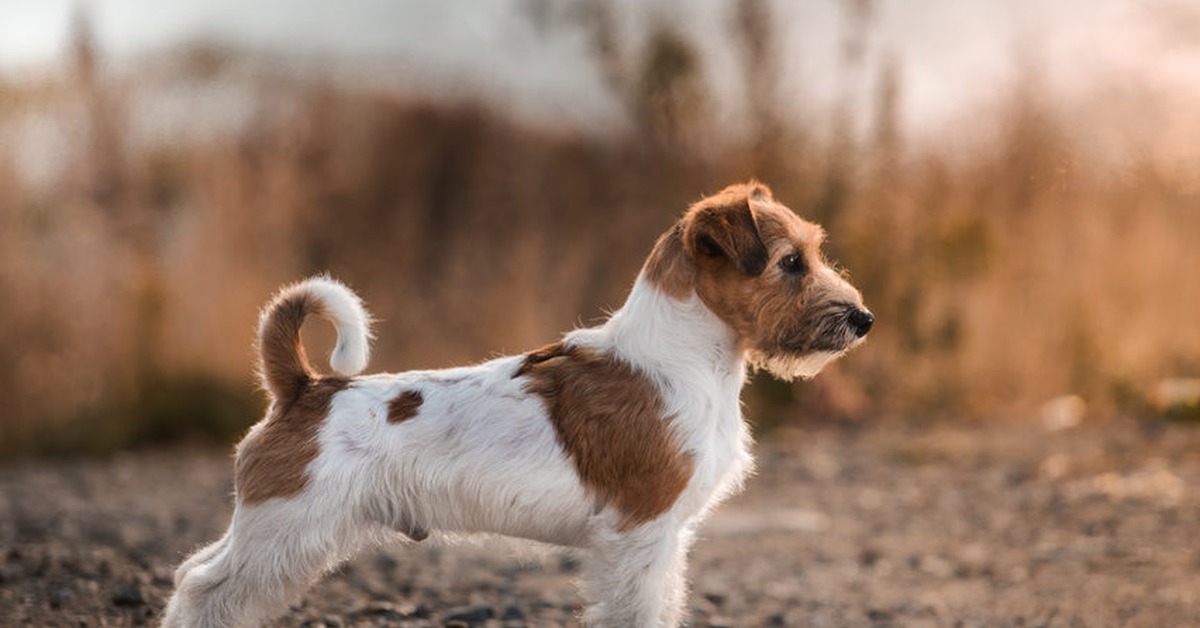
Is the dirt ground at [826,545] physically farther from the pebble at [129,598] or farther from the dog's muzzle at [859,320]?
the dog's muzzle at [859,320]

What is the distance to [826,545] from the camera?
27.9ft

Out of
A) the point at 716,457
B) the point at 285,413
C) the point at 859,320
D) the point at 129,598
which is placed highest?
the point at 859,320

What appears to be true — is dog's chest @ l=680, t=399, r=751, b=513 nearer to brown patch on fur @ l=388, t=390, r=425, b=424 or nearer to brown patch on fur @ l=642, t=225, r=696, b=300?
brown patch on fur @ l=642, t=225, r=696, b=300

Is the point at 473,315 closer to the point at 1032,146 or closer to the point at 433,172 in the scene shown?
the point at 433,172

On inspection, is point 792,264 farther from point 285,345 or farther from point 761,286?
point 285,345

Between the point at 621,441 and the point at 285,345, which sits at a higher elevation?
the point at 621,441

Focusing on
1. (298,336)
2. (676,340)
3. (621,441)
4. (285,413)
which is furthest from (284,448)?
(676,340)

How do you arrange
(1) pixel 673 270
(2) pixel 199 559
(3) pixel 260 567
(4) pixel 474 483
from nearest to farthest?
(3) pixel 260 567 < (4) pixel 474 483 < (2) pixel 199 559 < (1) pixel 673 270

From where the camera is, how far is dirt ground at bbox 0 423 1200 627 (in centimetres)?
624

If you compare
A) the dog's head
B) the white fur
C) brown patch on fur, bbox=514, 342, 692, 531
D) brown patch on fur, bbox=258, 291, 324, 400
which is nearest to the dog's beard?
the dog's head

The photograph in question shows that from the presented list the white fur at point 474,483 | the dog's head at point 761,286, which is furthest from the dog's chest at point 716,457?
the dog's head at point 761,286

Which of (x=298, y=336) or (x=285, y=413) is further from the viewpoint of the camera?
(x=298, y=336)

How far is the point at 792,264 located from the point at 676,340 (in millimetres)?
516

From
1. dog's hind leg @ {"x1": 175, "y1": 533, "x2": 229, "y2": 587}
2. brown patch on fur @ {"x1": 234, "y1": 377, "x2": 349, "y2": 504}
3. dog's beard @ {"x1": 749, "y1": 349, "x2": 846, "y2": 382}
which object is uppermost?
dog's beard @ {"x1": 749, "y1": 349, "x2": 846, "y2": 382}
